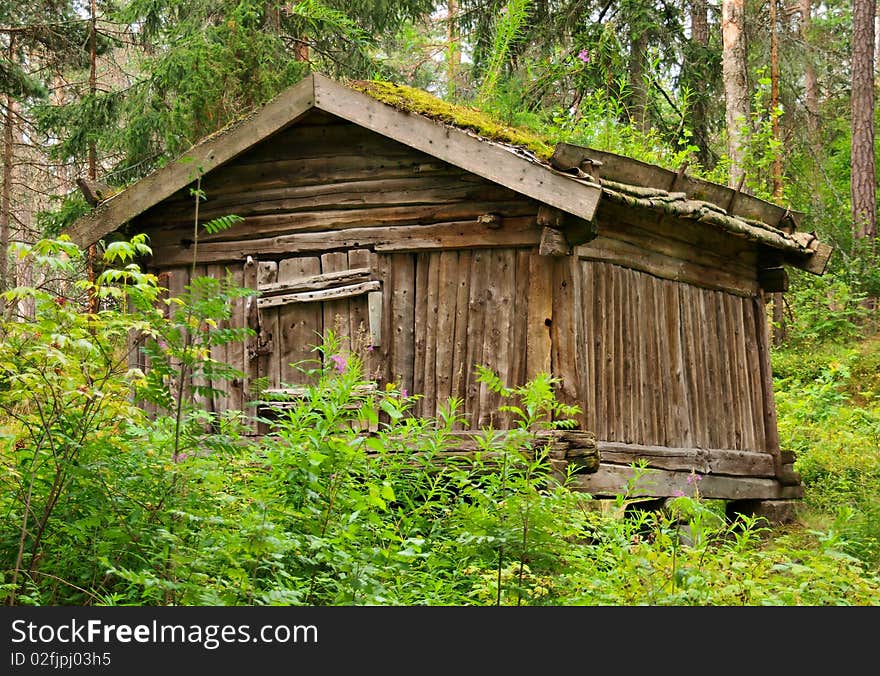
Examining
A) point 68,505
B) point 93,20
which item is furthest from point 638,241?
point 93,20

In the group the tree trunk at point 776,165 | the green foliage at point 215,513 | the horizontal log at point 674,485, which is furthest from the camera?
the tree trunk at point 776,165

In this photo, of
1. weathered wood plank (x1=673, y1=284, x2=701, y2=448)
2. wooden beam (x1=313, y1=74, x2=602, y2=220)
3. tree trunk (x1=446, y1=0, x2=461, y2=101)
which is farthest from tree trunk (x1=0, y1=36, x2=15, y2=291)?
weathered wood plank (x1=673, y1=284, x2=701, y2=448)

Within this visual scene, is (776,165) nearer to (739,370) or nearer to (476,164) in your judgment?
(739,370)

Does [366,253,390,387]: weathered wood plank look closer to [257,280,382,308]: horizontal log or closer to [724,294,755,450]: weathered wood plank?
[257,280,382,308]: horizontal log

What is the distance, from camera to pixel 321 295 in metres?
9.32

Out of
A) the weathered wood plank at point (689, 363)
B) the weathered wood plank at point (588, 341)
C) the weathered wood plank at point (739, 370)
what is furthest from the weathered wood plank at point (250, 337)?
the weathered wood plank at point (739, 370)

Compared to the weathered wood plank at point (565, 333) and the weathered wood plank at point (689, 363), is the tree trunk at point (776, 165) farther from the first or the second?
the weathered wood plank at point (565, 333)

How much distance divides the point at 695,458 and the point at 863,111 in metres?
13.8

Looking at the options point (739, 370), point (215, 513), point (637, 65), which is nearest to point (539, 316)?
point (739, 370)

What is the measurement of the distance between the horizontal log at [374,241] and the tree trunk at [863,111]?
13629mm

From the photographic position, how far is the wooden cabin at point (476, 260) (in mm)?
8586

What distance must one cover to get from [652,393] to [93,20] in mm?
12445

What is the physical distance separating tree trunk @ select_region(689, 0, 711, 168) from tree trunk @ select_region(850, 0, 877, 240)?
331 centimetres

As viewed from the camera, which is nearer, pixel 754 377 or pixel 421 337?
pixel 421 337
